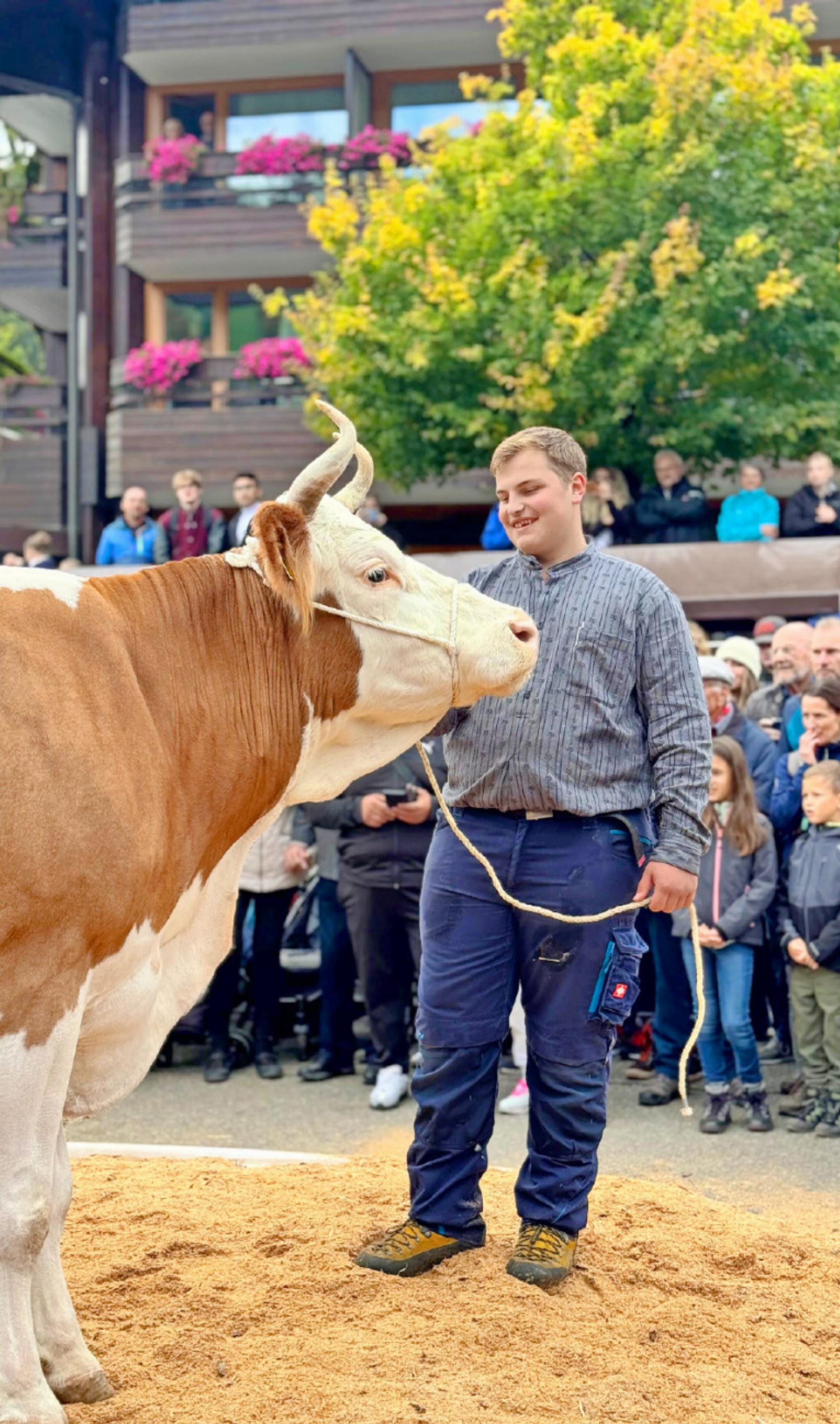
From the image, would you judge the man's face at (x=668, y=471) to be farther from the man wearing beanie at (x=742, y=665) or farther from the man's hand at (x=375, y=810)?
the man's hand at (x=375, y=810)

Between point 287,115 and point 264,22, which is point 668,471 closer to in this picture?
point 264,22

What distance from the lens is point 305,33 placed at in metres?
21.2

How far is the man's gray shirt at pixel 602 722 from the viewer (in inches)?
162

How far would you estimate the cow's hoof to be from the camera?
332 cm

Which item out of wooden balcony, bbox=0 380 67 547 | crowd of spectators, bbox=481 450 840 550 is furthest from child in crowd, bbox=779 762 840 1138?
wooden balcony, bbox=0 380 67 547

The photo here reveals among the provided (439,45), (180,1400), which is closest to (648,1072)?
(180,1400)

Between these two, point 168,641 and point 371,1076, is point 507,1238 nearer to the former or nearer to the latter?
point 168,641

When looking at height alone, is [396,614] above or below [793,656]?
above

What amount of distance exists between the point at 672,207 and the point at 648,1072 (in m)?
11.4

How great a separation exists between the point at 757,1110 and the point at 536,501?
3586 millimetres

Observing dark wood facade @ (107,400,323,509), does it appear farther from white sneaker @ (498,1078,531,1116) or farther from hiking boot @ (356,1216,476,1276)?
hiking boot @ (356,1216,476,1276)

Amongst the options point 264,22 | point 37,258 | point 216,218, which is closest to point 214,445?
point 216,218

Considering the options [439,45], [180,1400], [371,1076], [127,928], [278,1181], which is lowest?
[371,1076]

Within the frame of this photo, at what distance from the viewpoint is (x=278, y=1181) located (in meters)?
5.08
